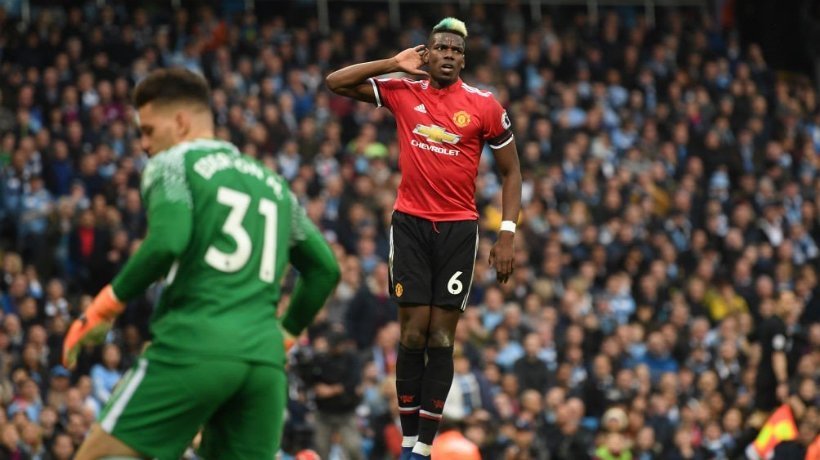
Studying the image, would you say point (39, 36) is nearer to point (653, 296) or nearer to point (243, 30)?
point (243, 30)

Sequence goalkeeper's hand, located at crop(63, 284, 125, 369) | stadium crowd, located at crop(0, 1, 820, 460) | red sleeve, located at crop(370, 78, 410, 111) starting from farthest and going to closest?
stadium crowd, located at crop(0, 1, 820, 460), red sleeve, located at crop(370, 78, 410, 111), goalkeeper's hand, located at crop(63, 284, 125, 369)

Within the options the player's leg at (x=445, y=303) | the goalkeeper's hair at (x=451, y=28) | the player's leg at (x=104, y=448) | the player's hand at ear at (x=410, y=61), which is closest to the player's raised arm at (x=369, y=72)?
the player's hand at ear at (x=410, y=61)

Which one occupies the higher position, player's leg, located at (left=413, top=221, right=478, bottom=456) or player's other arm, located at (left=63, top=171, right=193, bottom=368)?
player's other arm, located at (left=63, top=171, right=193, bottom=368)

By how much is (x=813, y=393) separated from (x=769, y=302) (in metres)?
5.35

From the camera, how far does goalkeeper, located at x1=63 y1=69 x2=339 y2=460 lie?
21.7 ft

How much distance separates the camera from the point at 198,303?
6.71 meters

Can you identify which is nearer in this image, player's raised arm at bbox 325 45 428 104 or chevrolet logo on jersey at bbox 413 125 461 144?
player's raised arm at bbox 325 45 428 104

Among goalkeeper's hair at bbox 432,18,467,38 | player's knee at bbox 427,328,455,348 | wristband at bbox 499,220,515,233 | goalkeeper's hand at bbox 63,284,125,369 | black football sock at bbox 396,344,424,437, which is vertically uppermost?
goalkeeper's hair at bbox 432,18,467,38

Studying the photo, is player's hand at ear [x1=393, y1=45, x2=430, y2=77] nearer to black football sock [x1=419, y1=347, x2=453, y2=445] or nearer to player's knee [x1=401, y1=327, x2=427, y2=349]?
player's knee [x1=401, y1=327, x2=427, y2=349]

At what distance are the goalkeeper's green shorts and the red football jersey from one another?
335cm

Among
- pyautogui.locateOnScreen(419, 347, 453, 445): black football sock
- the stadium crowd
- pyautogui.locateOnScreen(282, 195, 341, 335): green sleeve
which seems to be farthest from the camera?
the stadium crowd

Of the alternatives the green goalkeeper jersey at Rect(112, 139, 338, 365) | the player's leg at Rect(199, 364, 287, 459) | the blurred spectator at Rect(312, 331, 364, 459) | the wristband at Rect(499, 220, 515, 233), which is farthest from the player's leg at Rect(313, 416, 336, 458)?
the green goalkeeper jersey at Rect(112, 139, 338, 365)

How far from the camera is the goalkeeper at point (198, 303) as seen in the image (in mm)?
6625

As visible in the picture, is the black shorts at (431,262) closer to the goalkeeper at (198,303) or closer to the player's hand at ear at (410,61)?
the player's hand at ear at (410,61)
